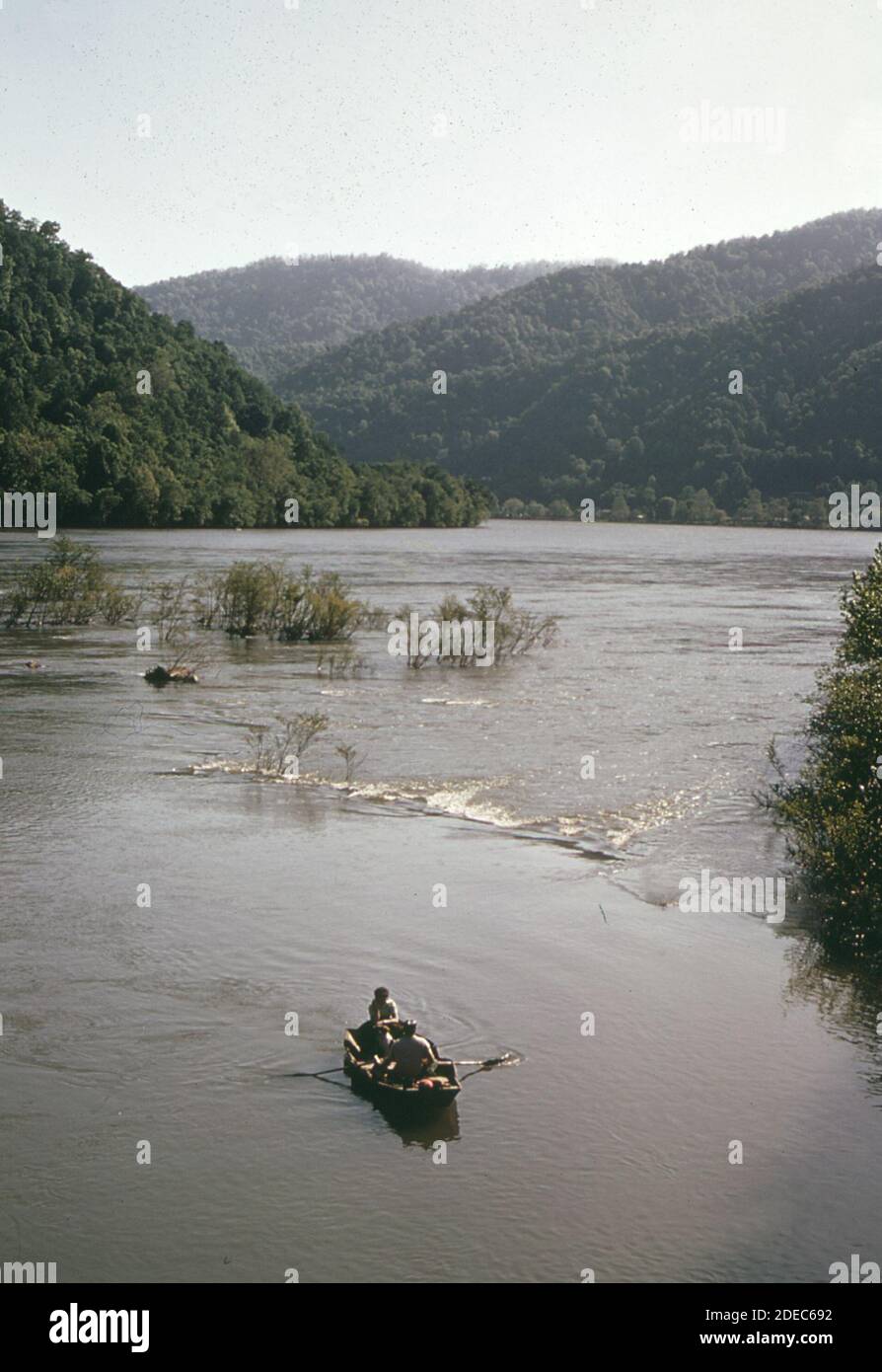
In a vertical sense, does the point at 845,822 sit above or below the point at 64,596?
below

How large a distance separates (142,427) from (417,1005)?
126 metres

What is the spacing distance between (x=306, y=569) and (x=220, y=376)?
128956mm

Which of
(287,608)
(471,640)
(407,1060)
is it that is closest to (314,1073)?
(407,1060)

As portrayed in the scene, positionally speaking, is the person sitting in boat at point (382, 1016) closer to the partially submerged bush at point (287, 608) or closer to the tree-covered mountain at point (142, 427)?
the partially submerged bush at point (287, 608)

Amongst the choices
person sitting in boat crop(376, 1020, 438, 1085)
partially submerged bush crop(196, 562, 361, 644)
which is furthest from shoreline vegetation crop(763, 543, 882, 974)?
partially submerged bush crop(196, 562, 361, 644)

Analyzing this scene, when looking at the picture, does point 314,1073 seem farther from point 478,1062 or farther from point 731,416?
point 731,416

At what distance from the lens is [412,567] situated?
276 ft

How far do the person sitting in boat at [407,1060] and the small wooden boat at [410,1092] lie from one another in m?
0.07

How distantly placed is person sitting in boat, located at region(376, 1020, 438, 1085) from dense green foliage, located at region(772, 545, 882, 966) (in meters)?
6.92

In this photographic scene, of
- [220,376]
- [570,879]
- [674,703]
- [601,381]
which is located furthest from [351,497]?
[570,879]

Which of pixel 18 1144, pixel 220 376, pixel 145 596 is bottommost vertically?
pixel 18 1144

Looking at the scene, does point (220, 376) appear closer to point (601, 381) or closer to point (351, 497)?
point (351, 497)

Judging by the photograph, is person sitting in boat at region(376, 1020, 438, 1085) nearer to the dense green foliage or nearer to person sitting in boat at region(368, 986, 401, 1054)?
person sitting in boat at region(368, 986, 401, 1054)

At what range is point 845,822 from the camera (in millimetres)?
18094
